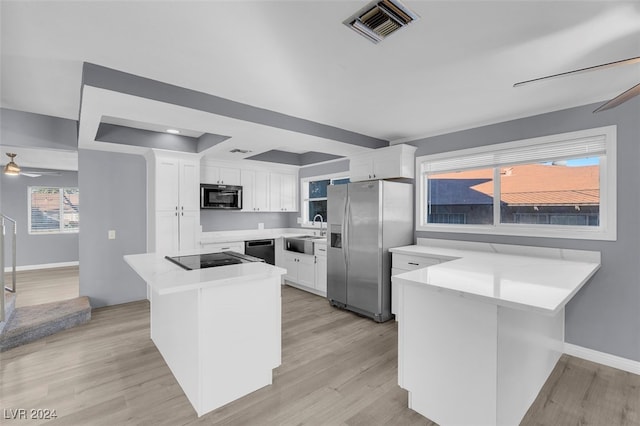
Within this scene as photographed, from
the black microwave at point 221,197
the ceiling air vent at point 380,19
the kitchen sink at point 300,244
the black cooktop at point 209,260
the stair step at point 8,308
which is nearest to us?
the ceiling air vent at point 380,19

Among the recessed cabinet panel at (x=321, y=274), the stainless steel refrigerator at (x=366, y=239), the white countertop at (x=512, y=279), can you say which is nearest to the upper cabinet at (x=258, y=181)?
the recessed cabinet panel at (x=321, y=274)

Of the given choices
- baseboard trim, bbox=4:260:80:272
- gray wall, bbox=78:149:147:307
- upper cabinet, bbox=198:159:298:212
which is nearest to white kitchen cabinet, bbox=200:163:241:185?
upper cabinet, bbox=198:159:298:212

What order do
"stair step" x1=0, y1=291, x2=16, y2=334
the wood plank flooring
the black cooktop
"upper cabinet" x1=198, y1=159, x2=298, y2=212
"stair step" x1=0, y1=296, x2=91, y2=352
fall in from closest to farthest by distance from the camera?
the black cooktop, "stair step" x1=0, y1=296, x2=91, y2=352, "stair step" x1=0, y1=291, x2=16, y2=334, the wood plank flooring, "upper cabinet" x1=198, y1=159, x2=298, y2=212

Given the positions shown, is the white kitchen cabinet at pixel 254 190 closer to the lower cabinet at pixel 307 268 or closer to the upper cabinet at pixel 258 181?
the upper cabinet at pixel 258 181

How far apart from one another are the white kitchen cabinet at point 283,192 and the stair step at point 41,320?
314cm

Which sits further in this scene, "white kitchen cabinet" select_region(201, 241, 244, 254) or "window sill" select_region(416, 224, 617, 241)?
"white kitchen cabinet" select_region(201, 241, 244, 254)

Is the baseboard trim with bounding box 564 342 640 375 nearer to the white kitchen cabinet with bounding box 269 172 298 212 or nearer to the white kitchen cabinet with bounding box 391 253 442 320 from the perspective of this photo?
the white kitchen cabinet with bounding box 391 253 442 320

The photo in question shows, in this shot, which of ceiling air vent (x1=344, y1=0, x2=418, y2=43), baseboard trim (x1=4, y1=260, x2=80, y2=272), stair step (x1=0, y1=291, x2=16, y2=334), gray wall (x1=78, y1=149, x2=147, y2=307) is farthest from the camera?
baseboard trim (x1=4, y1=260, x2=80, y2=272)

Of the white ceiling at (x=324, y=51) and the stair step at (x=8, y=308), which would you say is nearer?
the white ceiling at (x=324, y=51)

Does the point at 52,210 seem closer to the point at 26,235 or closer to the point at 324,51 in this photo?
the point at 26,235

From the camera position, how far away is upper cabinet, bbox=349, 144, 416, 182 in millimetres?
3953

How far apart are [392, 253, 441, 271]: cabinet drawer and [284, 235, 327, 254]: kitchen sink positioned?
1.60 metres

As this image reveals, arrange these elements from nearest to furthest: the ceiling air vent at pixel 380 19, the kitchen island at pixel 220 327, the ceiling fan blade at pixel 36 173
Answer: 1. the ceiling air vent at pixel 380 19
2. the kitchen island at pixel 220 327
3. the ceiling fan blade at pixel 36 173

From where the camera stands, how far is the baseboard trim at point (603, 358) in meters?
2.56
